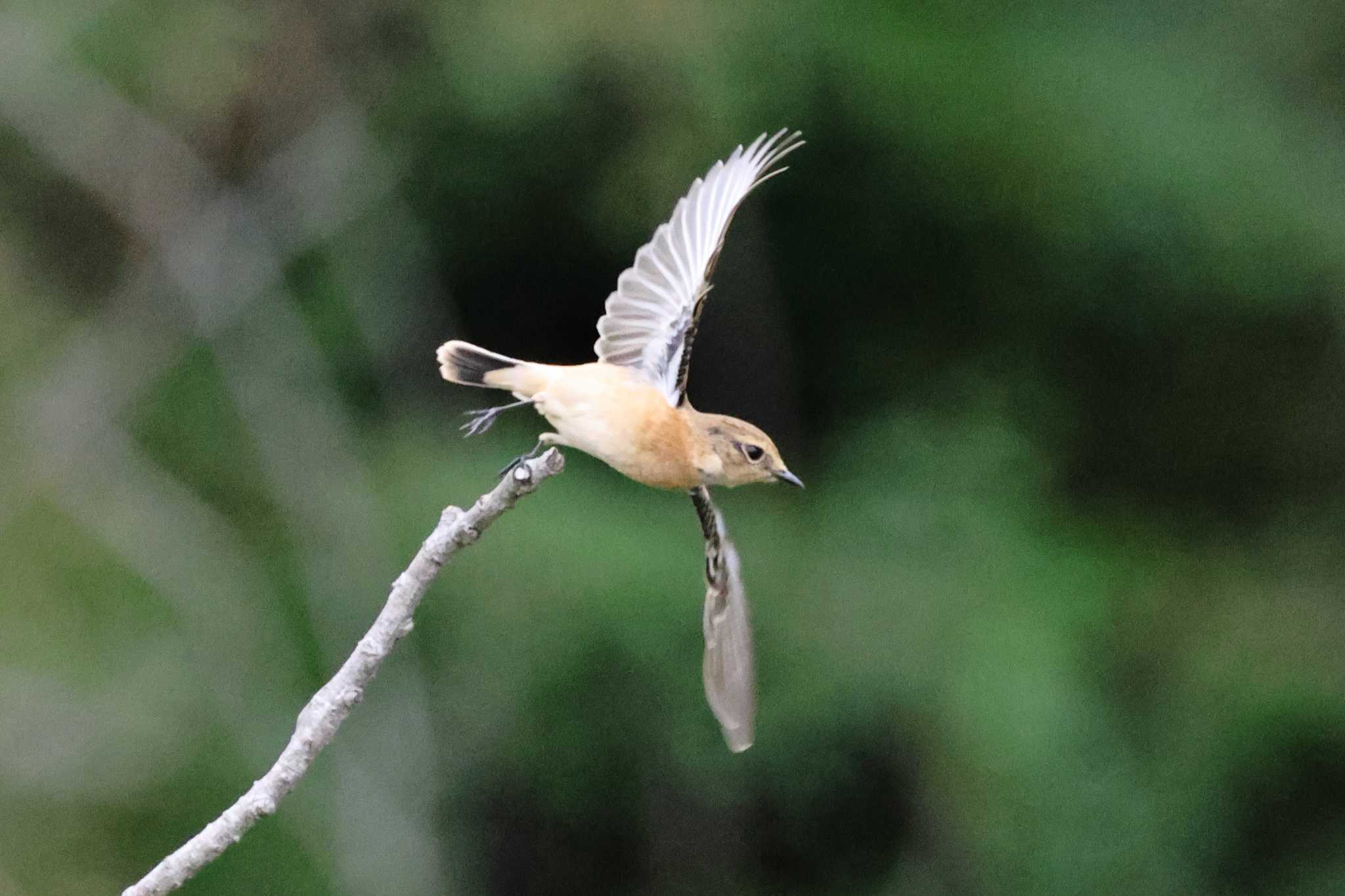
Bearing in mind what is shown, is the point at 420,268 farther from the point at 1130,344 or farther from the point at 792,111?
the point at 1130,344

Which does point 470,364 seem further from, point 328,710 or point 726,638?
point 328,710

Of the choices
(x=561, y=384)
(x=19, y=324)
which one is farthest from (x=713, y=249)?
(x=19, y=324)

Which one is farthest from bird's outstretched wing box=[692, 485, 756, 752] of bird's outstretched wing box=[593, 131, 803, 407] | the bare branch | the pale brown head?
the bare branch

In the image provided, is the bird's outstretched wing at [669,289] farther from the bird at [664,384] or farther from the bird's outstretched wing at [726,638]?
the bird's outstretched wing at [726,638]

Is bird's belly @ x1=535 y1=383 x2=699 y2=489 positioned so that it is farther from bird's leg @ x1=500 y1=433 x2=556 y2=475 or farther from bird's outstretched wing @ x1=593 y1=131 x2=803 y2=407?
bird's outstretched wing @ x1=593 y1=131 x2=803 y2=407

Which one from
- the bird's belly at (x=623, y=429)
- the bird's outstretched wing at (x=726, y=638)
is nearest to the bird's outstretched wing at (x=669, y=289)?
the bird's belly at (x=623, y=429)

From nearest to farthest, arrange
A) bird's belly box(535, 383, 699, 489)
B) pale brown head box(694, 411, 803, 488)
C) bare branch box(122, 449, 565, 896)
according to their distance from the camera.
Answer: bare branch box(122, 449, 565, 896)
bird's belly box(535, 383, 699, 489)
pale brown head box(694, 411, 803, 488)
